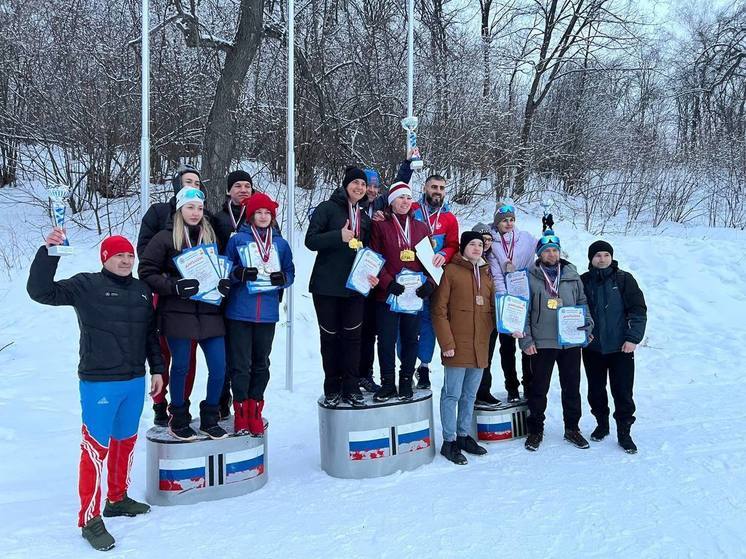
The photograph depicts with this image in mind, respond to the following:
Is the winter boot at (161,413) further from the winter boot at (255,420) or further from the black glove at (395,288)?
the black glove at (395,288)

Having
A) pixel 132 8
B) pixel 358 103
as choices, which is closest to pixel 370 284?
pixel 358 103

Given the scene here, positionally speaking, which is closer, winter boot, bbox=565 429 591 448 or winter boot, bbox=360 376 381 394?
winter boot, bbox=360 376 381 394

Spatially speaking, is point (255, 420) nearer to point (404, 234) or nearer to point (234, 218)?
point (234, 218)

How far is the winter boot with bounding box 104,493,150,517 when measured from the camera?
3.96 m

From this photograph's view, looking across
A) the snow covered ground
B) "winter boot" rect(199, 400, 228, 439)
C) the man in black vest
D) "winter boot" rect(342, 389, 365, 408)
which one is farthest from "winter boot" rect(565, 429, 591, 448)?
"winter boot" rect(199, 400, 228, 439)

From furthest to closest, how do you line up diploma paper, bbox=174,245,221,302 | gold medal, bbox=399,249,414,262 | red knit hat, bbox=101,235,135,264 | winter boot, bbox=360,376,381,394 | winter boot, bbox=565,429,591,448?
winter boot, bbox=565,429,591,448
winter boot, bbox=360,376,381,394
gold medal, bbox=399,249,414,262
diploma paper, bbox=174,245,221,302
red knit hat, bbox=101,235,135,264

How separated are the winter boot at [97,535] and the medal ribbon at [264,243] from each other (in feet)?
6.76

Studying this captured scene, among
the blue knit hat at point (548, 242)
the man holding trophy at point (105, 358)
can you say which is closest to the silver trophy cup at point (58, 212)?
the man holding trophy at point (105, 358)

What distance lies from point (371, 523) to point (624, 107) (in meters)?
18.4

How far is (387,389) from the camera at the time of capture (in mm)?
4906

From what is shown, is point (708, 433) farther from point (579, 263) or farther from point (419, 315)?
point (579, 263)

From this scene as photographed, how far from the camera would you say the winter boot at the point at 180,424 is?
13.9 feet

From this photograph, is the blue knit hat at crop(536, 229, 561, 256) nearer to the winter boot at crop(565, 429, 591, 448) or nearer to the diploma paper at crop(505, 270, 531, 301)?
the diploma paper at crop(505, 270, 531, 301)

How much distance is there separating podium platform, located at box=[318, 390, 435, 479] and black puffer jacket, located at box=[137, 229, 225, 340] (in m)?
1.20
